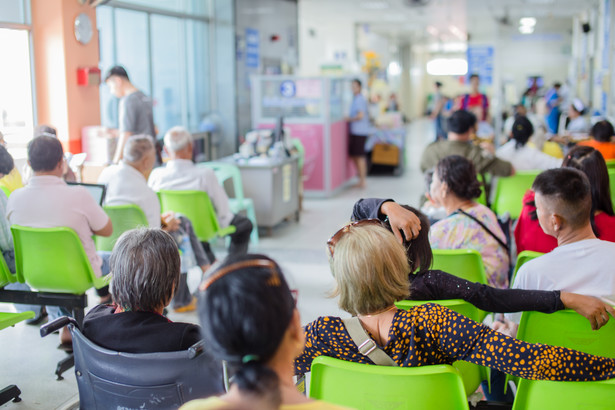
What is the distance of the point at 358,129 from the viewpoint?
9680mm

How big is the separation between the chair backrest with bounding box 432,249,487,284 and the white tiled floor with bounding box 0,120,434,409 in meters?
0.51

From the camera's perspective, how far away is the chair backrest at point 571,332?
2064 mm

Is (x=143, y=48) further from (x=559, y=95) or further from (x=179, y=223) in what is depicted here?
(x=559, y=95)

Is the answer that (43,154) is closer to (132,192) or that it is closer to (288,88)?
(132,192)

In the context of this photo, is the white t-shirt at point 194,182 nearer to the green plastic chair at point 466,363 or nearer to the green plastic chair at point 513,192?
the green plastic chair at point 513,192

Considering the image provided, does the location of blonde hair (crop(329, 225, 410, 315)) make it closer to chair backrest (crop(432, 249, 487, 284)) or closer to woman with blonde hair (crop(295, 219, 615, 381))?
woman with blonde hair (crop(295, 219, 615, 381))

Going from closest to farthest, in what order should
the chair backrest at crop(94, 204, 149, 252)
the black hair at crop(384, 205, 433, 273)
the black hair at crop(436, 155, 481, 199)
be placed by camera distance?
the black hair at crop(384, 205, 433, 273), the black hair at crop(436, 155, 481, 199), the chair backrest at crop(94, 204, 149, 252)

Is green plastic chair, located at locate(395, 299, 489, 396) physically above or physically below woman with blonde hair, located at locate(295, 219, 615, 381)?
below

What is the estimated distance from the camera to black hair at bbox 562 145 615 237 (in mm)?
3223

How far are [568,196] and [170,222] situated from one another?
8.09 feet

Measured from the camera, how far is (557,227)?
253 centimetres

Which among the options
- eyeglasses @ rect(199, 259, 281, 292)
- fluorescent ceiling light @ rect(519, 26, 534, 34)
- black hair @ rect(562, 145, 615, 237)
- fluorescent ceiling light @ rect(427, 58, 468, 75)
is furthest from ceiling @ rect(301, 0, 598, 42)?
fluorescent ceiling light @ rect(427, 58, 468, 75)

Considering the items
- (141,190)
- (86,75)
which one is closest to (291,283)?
(141,190)

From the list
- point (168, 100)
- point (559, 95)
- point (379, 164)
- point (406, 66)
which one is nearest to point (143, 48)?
point (168, 100)
